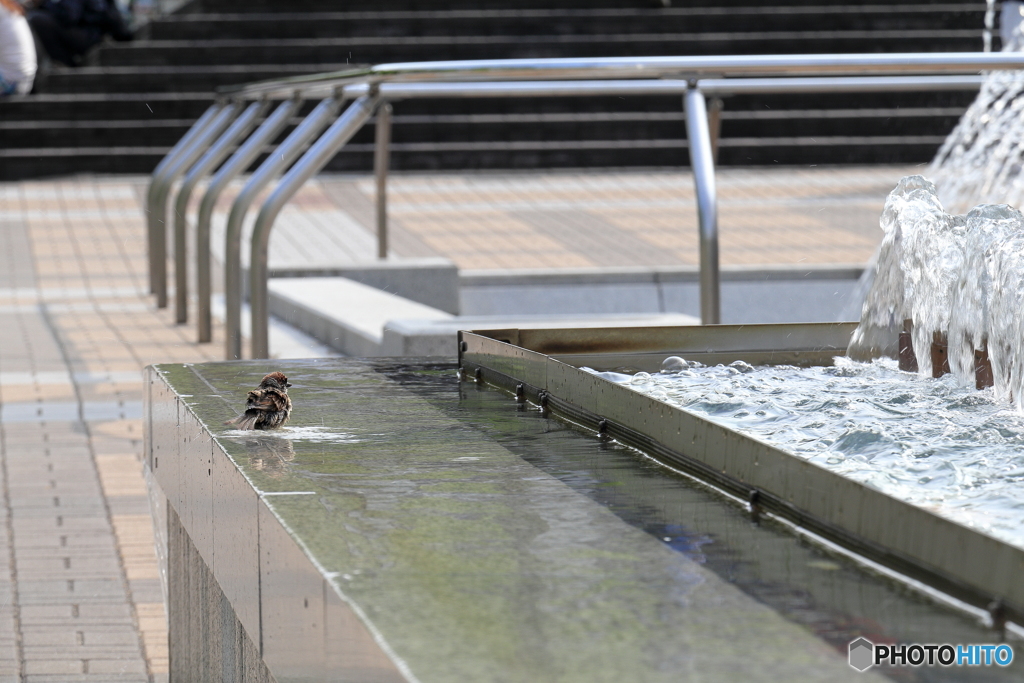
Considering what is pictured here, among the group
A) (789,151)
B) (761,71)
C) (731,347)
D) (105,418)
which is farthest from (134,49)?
(731,347)

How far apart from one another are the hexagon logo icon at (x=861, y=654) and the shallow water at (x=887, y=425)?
37 cm

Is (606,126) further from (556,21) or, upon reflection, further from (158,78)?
(158,78)

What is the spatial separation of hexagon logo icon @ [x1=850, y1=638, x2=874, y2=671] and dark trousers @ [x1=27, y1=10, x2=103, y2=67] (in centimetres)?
1639

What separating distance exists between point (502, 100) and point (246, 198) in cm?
1128

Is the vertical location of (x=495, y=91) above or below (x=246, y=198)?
above

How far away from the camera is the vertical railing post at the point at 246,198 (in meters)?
5.14

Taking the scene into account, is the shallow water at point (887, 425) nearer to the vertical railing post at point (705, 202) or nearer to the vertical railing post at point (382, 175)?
the vertical railing post at point (705, 202)

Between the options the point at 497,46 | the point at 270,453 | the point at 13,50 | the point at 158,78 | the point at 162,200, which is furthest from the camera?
the point at 497,46

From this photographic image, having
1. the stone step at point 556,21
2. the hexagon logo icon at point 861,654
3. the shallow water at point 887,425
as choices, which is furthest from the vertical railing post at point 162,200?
the stone step at point 556,21

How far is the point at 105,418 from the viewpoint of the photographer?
538cm

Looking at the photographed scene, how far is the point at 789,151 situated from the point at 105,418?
11.4m

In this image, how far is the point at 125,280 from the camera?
30.2 ft

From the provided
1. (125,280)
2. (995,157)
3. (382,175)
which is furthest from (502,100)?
(382,175)
